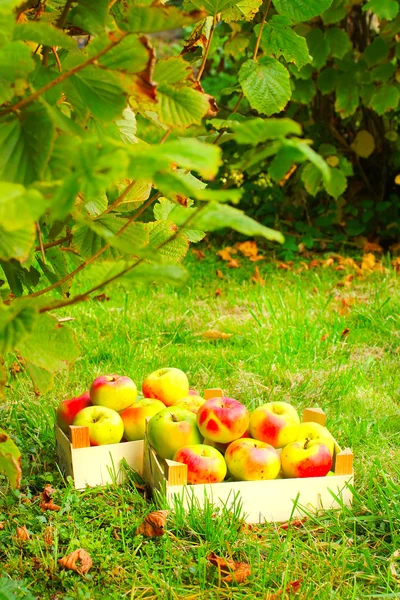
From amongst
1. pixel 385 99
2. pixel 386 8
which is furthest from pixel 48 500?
pixel 385 99

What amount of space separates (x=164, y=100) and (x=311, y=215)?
3994mm

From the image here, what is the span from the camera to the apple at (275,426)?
194cm

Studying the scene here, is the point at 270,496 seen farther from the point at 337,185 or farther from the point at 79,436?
the point at 337,185

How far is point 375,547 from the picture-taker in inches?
69.7

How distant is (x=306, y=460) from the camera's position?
187cm

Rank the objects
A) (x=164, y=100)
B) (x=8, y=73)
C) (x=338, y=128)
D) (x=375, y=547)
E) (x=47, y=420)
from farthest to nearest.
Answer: (x=338, y=128) < (x=47, y=420) < (x=375, y=547) < (x=164, y=100) < (x=8, y=73)

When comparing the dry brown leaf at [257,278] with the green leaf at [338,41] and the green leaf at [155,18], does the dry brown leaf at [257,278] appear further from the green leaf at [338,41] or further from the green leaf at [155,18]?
the green leaf at [155,18]

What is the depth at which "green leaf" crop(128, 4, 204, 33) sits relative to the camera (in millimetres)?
805

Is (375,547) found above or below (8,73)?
below

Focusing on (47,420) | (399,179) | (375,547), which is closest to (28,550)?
(47,420)

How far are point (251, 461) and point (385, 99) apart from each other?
271 centimetres

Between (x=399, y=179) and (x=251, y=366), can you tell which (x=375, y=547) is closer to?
(x=251, y=366)

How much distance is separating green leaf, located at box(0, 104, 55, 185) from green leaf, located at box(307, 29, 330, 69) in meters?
3.27

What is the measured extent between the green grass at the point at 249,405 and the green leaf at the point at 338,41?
1205 mm
